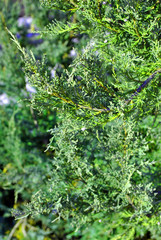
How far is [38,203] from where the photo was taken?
2215mm

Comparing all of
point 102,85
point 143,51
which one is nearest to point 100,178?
point 102,85

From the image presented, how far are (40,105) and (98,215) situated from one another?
1476mm

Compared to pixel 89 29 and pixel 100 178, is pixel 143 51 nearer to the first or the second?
pixel 89 29

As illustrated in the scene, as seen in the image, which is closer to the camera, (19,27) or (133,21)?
(133,21)

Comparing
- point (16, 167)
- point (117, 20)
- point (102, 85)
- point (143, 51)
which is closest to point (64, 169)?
point (102, 85)

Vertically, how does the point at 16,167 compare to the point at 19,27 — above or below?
below

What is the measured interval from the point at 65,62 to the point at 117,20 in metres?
2.96

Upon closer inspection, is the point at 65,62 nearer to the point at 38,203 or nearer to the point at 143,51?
the point at 143,51

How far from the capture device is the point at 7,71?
472 cm

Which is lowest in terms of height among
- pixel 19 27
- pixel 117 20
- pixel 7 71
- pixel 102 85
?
pixel 102 85

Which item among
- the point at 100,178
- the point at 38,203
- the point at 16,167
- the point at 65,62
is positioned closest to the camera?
the point at 38,203

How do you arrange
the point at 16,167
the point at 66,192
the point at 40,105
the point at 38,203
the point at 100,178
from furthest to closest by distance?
the point at 16,167 → the point at 100,178 → the point at 66,192 → the point at 38,203 → the point at 40,105

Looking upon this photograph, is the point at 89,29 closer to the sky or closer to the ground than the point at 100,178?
closer to the sky

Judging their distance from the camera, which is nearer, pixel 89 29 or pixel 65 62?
pixel 89 29
